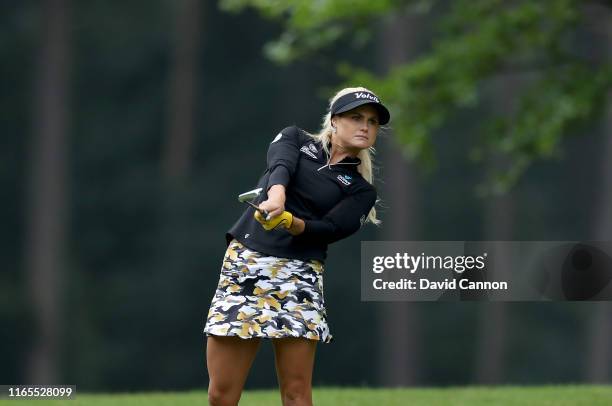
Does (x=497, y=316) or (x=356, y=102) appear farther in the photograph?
(x=497, y=316)

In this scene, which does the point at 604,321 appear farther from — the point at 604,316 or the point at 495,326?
the point at 495,326

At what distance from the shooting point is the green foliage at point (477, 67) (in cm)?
1714

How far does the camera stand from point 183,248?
3616 centimetres

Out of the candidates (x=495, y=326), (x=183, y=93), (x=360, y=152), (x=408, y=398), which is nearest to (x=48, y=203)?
(x=183, y=93)

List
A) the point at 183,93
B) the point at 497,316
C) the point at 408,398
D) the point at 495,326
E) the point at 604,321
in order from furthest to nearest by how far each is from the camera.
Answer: the point at 183,93
the point at 497,316
the point at 495,326
the point at 604,321
the point at 408,398

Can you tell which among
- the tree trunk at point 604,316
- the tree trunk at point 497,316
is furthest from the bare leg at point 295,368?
the tree trunk at point 497,316

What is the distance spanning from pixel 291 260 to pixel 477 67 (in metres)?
11.6

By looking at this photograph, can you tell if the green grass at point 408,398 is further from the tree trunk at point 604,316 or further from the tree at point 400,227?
the tree at point 400,227

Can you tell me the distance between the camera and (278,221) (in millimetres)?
6387

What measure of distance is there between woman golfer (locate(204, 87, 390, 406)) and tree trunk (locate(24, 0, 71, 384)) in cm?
2575

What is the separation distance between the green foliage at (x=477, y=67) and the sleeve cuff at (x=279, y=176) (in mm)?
10321

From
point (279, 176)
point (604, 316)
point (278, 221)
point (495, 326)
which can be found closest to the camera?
point (278, 221)

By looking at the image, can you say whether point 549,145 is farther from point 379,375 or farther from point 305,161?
point 379,375

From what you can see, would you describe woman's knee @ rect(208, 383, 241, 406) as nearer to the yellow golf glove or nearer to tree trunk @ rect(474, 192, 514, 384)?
the yellow golf glove
